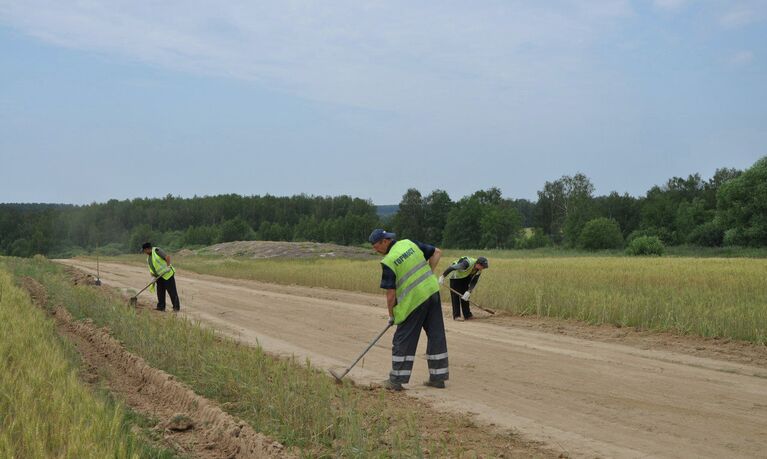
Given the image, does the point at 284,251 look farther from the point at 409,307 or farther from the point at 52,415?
the point at 52,415

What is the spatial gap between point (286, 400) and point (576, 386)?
12.5 feet

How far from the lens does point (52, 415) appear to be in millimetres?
6301

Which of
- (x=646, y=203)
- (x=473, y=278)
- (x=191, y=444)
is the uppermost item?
(x=646, y=203)

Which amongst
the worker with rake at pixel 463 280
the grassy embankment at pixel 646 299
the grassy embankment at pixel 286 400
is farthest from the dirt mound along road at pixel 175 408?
the grassy embankment at pixel 646 299

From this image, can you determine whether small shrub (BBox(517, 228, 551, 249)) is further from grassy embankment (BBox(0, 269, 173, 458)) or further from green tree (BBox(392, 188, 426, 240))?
grassy embankment (BBox(0, 269, 173, 458))

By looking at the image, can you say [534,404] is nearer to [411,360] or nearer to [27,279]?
[411,360]

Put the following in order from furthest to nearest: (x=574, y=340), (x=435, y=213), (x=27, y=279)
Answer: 1. (x=435, y=213)
2. (x=27, y=279)
3. (x=574, y=340)

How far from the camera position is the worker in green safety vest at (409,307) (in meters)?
8.88

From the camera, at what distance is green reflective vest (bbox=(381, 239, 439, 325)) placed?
350 inches

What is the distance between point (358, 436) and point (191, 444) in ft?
5.73

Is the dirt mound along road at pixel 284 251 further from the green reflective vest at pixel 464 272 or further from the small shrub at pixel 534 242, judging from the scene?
the green reflective vest at pixel 464 272

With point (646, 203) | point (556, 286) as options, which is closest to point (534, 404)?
point (556, 286)

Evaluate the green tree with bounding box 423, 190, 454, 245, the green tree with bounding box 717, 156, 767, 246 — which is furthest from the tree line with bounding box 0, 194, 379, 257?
the green tree with bounding box 717, 156, 767, 246

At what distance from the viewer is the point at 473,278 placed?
1619cm
